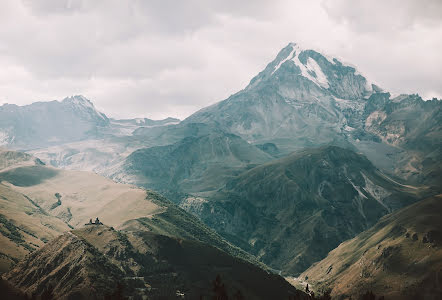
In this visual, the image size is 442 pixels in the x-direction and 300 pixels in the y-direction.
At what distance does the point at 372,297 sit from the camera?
199 m

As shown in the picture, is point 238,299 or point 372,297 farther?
point 372,297

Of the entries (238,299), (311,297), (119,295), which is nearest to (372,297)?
(311,297)

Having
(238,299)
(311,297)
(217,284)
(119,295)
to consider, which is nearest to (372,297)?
(311,297)

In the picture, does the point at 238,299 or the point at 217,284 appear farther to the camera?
the point at 238,299

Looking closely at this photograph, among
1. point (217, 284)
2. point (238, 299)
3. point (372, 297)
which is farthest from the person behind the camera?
point (372, 297)

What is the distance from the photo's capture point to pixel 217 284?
167 meters

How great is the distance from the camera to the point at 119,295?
561 feet

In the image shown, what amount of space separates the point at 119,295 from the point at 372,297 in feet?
334

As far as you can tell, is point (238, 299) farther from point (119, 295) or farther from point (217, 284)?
point (119, 295)

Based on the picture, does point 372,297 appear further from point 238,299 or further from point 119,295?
point 119,295

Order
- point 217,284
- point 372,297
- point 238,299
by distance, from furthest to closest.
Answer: point 372,297 < point 238,299 < point 217,284

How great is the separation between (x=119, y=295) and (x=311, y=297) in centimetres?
7853

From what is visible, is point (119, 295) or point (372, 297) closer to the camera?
point (119, 295)

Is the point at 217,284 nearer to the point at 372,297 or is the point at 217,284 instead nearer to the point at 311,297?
the point at 311,297
